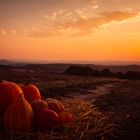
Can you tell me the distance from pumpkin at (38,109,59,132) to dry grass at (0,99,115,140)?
0.10m

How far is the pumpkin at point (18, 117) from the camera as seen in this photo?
12.7 ft

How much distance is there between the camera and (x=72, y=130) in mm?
3844

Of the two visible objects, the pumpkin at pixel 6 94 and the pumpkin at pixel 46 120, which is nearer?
the pumpkin at pixel 46 120

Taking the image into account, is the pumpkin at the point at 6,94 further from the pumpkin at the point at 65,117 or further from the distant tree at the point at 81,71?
the distant tree at the point at 81,71

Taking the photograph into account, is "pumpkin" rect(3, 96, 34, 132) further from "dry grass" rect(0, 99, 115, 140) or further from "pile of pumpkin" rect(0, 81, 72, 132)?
"dry grass" rect(0, 99, 115, 140)

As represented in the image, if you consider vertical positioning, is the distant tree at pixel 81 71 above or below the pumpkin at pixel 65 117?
below

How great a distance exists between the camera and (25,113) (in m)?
3.93

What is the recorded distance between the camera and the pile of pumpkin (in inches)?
153

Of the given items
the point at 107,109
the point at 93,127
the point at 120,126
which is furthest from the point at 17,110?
the point at 107,109

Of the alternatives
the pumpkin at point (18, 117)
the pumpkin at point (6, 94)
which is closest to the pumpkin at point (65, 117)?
the pumpkin at point (18, 117)

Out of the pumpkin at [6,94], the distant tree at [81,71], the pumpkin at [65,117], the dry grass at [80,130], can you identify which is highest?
the pumpkin at [6,94]

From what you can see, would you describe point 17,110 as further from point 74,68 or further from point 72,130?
point 74,68

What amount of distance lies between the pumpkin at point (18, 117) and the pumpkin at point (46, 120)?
142 millimetres

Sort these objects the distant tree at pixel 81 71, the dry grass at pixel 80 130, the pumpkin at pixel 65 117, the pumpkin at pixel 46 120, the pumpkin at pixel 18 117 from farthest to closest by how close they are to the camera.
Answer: the distant tree at pixel 81 71
the pumpkin at pixel 65 117
the pumpkin at pixel 46 120
the pumpkin at pixel 18 117
the dry grass at pixel 80 130
